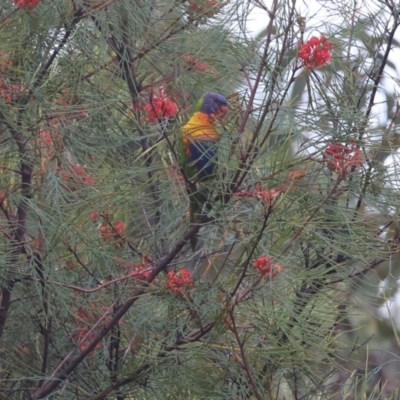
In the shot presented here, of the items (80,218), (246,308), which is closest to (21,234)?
(80,218)

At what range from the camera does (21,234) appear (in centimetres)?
125

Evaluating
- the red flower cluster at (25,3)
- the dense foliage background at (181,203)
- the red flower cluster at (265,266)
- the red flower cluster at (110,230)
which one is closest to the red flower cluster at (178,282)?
the dense foliage background at (181,203)

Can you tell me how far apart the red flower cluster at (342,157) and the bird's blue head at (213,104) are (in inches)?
8.9

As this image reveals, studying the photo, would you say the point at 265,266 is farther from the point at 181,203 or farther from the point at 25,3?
the point at 25,3

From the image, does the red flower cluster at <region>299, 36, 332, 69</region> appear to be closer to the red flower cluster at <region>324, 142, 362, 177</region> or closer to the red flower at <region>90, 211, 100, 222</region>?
the red flower cluster at <region>324, 142, 362, 177</region>

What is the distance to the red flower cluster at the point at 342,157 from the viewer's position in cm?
90

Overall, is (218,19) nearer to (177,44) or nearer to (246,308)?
(177,44)

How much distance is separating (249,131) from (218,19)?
35cm

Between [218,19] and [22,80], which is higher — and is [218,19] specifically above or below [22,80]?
above

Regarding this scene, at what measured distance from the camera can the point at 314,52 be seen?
0.94 metres

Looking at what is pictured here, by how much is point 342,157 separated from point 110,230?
52 cm

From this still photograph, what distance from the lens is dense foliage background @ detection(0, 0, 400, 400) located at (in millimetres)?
1029

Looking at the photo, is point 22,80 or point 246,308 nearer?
point 246,308

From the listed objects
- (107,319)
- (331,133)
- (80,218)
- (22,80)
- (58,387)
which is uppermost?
(331,133)
